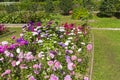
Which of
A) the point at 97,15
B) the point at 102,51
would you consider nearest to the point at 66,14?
the point at 97,15

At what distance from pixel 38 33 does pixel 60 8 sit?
56.3 feet

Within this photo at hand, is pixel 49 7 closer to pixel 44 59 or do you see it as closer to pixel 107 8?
pixel 107 8

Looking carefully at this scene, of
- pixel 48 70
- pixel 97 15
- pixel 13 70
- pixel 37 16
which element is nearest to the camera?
pixel 48 70

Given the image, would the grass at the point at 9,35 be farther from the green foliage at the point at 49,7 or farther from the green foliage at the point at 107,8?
the green foliage at the point at 107,8

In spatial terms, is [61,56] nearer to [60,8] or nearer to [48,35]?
[48,35]

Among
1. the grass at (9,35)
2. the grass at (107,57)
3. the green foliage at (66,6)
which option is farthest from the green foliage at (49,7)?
the grass at (107,57)

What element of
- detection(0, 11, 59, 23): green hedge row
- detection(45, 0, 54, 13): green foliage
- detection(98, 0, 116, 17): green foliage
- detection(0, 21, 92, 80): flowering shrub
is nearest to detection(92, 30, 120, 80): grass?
detection(0, 21, 92, 80): flowering shrub

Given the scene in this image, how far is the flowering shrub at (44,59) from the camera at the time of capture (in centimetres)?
770

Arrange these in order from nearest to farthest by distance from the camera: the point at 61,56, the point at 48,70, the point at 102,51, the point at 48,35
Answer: the point at 48,70
the point at 61,56
the point at 48,35
the point at 102,51

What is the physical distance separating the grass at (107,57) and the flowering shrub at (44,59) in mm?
606

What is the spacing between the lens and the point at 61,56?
9836 mm

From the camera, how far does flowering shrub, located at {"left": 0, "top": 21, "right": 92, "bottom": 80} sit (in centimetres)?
770

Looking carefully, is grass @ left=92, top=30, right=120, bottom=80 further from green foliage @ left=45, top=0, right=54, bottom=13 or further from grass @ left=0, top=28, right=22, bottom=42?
green foliage @ left=45, top=0, right=54, bottom=13

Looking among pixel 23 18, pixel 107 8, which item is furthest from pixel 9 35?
pixel 107 8
